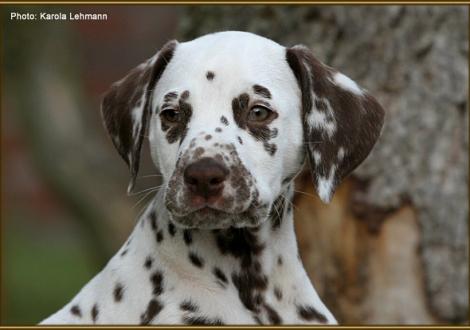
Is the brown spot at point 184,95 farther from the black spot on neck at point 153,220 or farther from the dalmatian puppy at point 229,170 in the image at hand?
the black spot on neck at point 153,220

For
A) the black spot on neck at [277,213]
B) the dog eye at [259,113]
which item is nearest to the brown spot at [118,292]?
the black spot on neck at [277,213]

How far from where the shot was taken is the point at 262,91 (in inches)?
217

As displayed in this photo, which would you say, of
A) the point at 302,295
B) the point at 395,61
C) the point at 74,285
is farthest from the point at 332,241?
the point at 74,285

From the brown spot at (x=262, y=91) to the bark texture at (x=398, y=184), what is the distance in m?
2.86

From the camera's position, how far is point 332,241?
27.3 ft

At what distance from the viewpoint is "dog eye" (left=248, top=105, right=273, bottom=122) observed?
215 inches

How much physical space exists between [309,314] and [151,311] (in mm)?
971

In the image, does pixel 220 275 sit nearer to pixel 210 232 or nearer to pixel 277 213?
pixel 210 232

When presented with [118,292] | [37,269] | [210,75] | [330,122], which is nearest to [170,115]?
[210,75]

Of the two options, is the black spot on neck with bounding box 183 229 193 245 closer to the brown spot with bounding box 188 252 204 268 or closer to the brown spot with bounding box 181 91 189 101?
the brown spot with bounding box 188 252 204 268

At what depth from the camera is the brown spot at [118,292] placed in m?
5.45

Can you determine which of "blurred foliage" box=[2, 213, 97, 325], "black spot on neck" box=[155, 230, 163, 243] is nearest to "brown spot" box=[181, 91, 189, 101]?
"black spot on neck" box=[155, 230, 163, 243]

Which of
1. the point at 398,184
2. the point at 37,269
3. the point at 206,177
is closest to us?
the point at 206,177

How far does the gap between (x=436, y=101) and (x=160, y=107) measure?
3.64 metres
